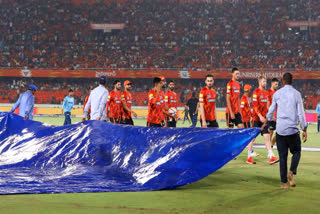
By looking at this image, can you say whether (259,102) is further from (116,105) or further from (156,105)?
(116,105)

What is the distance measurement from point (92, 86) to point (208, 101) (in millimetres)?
29851

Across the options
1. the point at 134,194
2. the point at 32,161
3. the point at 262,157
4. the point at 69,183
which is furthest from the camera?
the point at 262,157

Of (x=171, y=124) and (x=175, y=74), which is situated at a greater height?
(x=175, y=74)

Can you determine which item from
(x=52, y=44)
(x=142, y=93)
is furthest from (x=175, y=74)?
(x=52, y=44)

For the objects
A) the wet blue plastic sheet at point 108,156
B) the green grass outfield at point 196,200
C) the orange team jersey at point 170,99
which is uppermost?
the orange team jersey at point 170,99

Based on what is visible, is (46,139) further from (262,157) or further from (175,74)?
(175,74)

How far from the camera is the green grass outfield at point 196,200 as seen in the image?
17.0 ft

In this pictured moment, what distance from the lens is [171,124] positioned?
11422 mm

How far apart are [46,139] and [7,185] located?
7.51 ft

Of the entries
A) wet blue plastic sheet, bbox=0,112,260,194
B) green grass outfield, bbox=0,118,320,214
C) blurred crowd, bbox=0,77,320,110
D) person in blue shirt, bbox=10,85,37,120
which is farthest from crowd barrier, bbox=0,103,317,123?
green grass outfield, bbox=0,118,320,214

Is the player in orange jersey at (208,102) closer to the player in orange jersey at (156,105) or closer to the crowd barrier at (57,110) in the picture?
the player in orange jersey at (156,105)

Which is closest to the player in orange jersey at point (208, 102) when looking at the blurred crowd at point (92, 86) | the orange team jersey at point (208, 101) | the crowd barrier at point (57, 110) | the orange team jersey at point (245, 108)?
the orange team jersey at point (208, 101)

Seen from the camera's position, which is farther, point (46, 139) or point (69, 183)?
point (46, 139)

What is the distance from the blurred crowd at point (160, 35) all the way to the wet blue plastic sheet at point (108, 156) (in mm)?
31106
